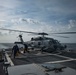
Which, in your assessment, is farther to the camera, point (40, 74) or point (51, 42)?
point (51, 42)

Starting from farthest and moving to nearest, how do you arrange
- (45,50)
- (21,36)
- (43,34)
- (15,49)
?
(21,36) → (43,34) → (45,50) → (15,49)

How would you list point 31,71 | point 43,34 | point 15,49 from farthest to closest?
point 43,34 < point 15,49 < point 31,71

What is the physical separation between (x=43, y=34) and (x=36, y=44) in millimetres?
2467

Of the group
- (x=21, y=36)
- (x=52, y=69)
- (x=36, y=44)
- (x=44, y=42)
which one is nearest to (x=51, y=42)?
(x=44, y=42)

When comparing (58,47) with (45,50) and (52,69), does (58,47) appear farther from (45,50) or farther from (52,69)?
(52,69)

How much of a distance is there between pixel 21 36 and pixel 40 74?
1104 inches

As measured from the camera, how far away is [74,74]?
8.83 ft

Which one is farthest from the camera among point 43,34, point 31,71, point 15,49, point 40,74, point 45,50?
point 43,34

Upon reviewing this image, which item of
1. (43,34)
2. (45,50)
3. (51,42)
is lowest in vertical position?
(45,50)

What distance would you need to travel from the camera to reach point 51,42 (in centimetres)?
2186

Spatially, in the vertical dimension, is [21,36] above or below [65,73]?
above

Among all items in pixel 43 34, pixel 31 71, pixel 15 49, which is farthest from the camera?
pixel 43 34

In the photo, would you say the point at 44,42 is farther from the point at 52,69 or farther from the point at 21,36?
the point at 52,69

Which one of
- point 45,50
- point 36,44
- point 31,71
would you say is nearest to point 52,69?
point 31,71
